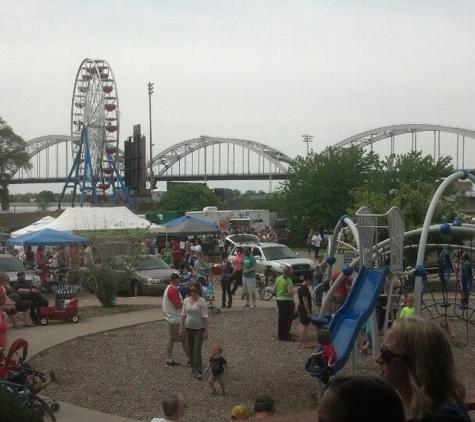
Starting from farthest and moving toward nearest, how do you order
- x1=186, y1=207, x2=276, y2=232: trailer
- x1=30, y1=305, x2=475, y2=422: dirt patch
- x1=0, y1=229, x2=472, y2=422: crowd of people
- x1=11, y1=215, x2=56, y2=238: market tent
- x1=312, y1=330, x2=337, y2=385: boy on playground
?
x1=186, y1=207, x2=276, y2=232: trailer < x1=11, y1=215, x2=56, y2=238: market tent < x1=30, y1=305, x2=475, y2=422: dirt patch < x1=312, y1=330, x2=337, y2=385: boy on playground < x1=0, y1=229, x2=472, y2=422: crowd of people

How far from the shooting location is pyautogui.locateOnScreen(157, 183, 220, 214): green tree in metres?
86.1

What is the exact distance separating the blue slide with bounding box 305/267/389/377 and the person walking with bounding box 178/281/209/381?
7.43ft

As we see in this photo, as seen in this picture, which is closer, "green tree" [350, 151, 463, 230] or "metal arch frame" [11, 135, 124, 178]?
"green tree" [350, 151, 463, 230]

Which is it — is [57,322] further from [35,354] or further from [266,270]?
[266,270]

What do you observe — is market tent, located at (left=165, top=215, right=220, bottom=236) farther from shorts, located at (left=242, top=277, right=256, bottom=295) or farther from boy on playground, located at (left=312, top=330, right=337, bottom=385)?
boy on playground, located at (left=312, top=330, right=337, bottom=385)

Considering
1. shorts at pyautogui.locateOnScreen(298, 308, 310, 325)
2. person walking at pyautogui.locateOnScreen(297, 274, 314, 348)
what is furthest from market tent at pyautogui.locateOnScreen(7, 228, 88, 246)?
shorts at pyautogui.locateOnScreen(298, 308, 310, 325)

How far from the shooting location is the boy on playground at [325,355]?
10.8 m

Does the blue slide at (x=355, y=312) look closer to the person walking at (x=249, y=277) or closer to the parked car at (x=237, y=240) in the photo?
the person walking at (x=249, y=277)

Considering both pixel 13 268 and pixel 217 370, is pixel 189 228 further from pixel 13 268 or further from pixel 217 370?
pixel 217 370

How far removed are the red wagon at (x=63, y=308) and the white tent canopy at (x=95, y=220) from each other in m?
13.4

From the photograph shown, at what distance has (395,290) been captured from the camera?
17.8 metres

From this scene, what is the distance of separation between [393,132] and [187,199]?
56.9 m

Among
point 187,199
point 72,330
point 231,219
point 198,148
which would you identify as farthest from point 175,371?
point 198,148

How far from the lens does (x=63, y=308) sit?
1973cm
